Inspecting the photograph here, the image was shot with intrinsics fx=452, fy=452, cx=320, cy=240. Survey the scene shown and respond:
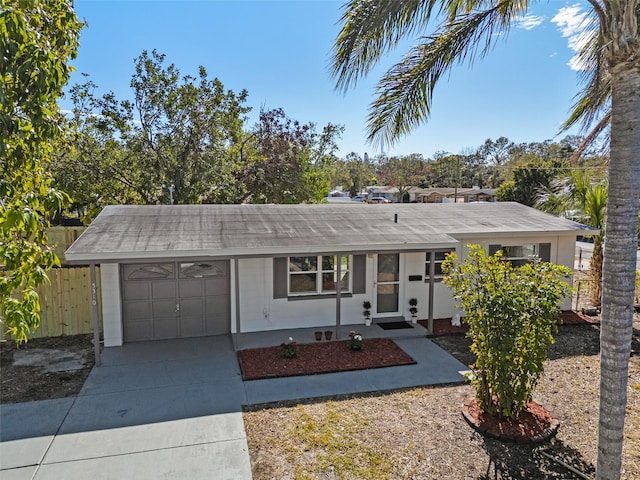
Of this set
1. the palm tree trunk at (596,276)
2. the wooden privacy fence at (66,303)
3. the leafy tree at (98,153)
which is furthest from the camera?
the leafy tree at (98,153)

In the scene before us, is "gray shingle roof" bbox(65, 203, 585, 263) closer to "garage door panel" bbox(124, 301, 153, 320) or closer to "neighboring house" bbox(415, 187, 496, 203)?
"garage door panel" bbox(124, 301, 153, 320)

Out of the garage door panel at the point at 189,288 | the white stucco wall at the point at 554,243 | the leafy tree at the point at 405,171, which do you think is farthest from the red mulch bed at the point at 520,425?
the leafy tree at the point at 405,171

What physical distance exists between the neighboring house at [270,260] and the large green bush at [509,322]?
3.56 m

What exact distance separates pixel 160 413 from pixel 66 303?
5.39m

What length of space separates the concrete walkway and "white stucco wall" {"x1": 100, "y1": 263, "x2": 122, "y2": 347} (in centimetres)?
34

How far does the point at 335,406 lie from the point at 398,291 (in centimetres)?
516

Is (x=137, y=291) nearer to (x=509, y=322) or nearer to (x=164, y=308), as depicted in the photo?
(x=164, y=308)

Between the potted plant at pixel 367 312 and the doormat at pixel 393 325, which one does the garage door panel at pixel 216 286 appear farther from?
the doormat at pixel 393 325

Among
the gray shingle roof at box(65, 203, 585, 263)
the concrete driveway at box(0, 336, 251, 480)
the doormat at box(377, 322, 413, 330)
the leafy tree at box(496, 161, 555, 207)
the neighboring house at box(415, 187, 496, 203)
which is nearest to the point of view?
the concrete driveway at box(0, 336, 251, 480)

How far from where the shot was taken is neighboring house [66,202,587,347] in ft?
30.3

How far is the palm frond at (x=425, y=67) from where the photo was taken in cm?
580

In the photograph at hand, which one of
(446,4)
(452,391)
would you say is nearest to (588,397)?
(452,391)

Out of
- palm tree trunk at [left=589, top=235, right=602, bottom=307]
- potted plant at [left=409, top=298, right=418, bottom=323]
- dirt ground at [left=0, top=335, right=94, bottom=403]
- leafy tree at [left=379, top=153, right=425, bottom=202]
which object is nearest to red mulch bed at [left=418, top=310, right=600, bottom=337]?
potted plant at [left=409, top=298, right=418, bottom=323]

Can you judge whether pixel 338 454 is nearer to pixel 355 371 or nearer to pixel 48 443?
pixel 355 371
